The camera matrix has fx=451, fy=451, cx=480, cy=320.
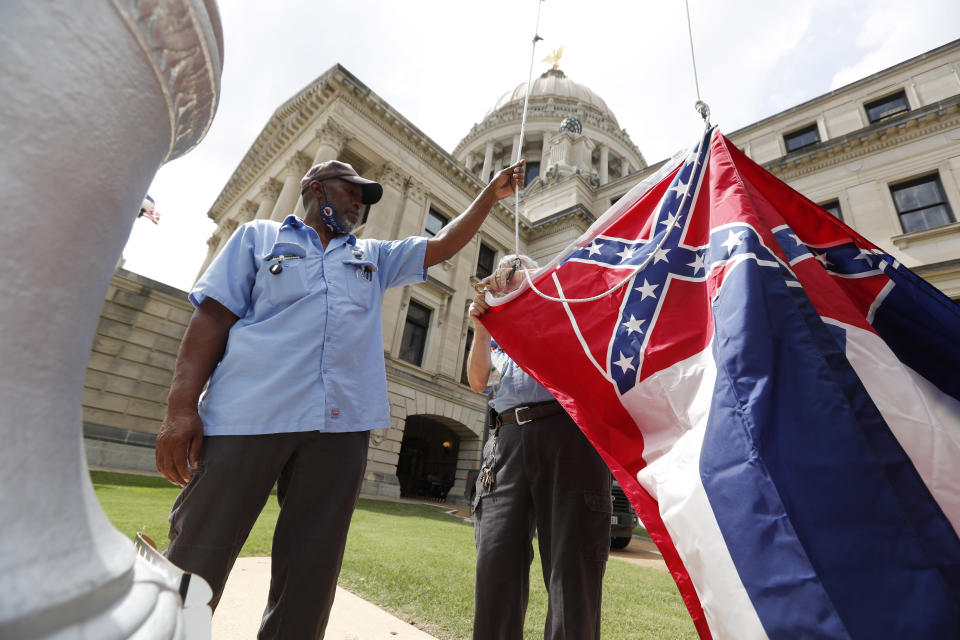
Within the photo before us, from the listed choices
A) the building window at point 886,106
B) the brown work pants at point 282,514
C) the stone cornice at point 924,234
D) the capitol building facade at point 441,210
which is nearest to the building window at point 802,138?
the capitol building facade at point 441,210

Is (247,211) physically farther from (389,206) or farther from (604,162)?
(604,162)

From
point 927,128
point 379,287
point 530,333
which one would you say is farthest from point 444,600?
point 927,128

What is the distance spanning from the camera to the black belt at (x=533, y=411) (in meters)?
→ 2.15

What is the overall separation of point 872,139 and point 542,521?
1920 centimetres

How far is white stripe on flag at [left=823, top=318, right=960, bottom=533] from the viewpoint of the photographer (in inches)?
57.9

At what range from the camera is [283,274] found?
1.79 m

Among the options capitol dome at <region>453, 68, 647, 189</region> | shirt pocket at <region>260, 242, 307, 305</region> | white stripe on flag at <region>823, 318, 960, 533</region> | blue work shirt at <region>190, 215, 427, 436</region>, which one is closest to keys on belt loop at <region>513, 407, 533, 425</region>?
blue work shirt at <region>190, 215, 427, 436</region>

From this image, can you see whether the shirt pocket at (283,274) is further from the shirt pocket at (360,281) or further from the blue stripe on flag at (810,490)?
the blue stripe on flag at (810,490)

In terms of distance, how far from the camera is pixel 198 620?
47cm

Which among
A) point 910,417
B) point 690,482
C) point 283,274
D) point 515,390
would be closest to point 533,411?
point 515,390

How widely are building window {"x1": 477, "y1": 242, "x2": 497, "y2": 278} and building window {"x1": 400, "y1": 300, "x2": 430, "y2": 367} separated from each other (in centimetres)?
368

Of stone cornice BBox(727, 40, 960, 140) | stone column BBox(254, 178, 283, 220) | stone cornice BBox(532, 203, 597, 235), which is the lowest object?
stone column BBox(254, 178, 283, 220)

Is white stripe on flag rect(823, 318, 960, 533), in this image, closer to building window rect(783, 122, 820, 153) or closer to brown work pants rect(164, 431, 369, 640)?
brown work pants rect(164, 431, 369, 640)

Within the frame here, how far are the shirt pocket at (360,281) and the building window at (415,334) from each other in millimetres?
14094
